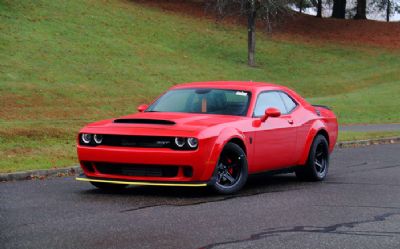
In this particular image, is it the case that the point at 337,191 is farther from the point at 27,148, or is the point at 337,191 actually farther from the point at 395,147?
the point at 395,147

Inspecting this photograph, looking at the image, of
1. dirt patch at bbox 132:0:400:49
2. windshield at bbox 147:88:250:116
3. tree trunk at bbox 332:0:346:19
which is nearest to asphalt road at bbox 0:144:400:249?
windshield at bbox 147:88:250:116

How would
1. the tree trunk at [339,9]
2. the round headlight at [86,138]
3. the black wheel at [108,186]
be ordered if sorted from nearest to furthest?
the round headlight at [86,138], the black wheel at [108,186], the tree trunk at [339,9]

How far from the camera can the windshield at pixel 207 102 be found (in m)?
11.7

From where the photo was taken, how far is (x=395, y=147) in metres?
20.3

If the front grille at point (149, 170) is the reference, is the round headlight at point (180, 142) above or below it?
above

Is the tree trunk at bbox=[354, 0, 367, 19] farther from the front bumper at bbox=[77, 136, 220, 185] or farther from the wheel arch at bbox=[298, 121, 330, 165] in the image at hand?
the front bumper at bbox=[77, 136, 220, 185]

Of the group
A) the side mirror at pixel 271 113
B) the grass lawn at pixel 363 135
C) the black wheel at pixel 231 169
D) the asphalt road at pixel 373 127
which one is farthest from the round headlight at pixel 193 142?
the asphalt road at pixel 373 127

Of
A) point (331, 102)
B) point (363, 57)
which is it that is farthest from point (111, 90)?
point (363, 57)

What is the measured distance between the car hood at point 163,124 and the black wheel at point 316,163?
174 cm

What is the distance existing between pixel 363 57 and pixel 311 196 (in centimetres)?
4439

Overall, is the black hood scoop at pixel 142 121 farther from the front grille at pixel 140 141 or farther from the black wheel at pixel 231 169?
the black wheel at pixel 231 169

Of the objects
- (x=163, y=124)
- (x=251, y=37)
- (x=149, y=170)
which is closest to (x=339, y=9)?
(x=251, y=37)

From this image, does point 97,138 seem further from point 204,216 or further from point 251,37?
point 251,37

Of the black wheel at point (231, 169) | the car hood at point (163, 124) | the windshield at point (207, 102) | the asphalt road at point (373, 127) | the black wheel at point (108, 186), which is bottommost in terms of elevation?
the asphalt road at point (373, 127)
